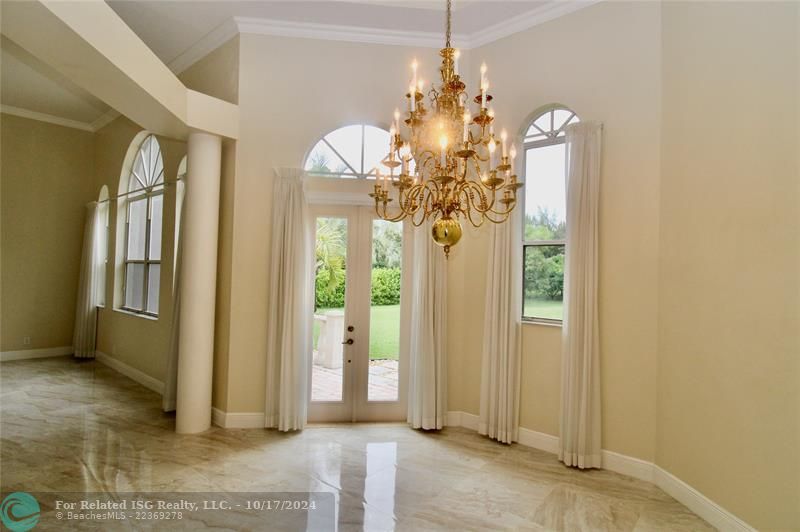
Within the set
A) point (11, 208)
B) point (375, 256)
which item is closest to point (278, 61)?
point (375, 256)

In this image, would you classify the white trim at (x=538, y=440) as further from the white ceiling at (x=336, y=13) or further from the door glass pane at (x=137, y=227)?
the door glass pane at (x=137, y=227)

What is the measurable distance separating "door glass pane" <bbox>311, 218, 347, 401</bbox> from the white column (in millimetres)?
1092

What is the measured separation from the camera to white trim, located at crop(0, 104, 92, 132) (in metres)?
6.54

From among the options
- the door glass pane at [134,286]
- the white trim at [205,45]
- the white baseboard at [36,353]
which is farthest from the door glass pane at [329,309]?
the white baseboard at [36,353]

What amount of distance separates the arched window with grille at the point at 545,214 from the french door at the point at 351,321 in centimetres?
143

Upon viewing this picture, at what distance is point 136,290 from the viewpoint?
20.4 feet

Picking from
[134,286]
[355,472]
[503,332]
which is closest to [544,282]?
[503,332]

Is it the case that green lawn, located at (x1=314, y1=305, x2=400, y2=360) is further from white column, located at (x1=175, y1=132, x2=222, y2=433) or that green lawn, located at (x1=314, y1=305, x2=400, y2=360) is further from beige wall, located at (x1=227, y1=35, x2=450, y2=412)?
white column, located at (x1=175, y1=132, x2=222, y2=433)

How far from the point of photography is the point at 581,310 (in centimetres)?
346

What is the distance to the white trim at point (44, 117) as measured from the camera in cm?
654

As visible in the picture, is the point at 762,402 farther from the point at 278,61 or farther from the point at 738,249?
the point at 278,61

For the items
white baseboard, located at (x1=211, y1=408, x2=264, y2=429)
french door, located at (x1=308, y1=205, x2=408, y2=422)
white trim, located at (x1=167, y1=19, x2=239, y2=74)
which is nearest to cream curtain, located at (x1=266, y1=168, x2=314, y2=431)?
white baseboard, located at (x1=211, y1=408, x2=264, y2=429)

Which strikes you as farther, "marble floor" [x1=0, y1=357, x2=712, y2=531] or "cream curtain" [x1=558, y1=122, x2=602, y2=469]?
"cream curtain" [x1=558, y1=122, x2=602, y2=469]

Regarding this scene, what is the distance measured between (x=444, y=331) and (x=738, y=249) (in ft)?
8.22
